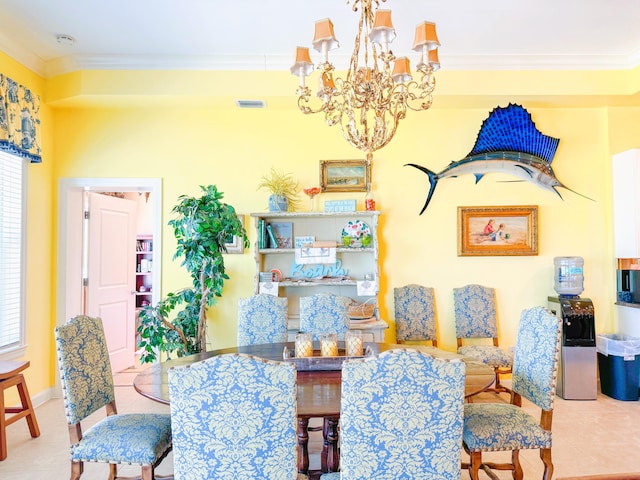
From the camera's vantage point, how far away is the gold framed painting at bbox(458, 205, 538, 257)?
4214 millimetres

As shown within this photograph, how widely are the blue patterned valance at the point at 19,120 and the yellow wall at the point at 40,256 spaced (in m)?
0.19

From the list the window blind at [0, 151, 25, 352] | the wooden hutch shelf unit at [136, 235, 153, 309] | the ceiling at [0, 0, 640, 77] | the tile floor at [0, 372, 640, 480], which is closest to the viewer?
the tile floor at [0, 372, 640, 480]

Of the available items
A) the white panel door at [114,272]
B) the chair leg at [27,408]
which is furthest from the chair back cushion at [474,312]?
the white panel door at [114,272]

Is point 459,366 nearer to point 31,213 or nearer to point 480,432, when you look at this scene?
point 480,432

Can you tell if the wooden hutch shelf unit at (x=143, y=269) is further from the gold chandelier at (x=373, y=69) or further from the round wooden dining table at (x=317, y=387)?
the gold chandelier at (x=373, y=69)

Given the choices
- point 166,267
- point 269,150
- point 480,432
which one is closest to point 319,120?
point 269,150

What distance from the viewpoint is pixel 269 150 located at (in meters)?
4.26

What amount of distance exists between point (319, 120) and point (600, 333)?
342 cm

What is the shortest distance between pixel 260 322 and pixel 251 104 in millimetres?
2093

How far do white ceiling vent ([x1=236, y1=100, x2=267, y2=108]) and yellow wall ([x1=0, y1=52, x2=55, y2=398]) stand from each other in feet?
5.86

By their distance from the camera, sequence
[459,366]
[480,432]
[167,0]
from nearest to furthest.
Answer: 1. [459,366]
2. [480,432]
3. [167,0]

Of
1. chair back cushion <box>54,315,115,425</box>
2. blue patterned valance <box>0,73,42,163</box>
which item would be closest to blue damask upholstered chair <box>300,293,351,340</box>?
chair back cushion <box>54,315,115,425</box>

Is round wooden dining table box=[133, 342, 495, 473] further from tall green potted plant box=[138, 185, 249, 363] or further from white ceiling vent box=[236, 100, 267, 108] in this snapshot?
white ceiling vent box=[236, 100, 267, 108]

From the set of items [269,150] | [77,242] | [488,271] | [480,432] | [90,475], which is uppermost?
[269,150]
